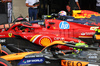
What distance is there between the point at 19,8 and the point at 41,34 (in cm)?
443

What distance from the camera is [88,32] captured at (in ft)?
21.1

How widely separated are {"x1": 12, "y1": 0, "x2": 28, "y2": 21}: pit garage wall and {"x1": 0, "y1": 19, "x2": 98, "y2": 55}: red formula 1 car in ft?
12.6

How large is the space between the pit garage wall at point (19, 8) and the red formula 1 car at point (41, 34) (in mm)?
3835

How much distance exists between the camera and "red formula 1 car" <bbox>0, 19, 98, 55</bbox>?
611 centimetres

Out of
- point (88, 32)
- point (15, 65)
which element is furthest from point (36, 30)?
point (15, 65)

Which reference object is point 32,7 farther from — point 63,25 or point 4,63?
point 4,63

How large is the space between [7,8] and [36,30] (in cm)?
485

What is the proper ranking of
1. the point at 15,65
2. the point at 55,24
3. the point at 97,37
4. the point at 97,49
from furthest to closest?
the point at 55,24
the point at 97,37
the point at 15,65
the point at 97,49

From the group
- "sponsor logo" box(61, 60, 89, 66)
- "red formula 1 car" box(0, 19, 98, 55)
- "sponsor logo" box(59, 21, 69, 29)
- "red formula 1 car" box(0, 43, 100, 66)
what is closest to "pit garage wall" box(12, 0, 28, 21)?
"red formula 1 car" box(0, 19, 98, 55)

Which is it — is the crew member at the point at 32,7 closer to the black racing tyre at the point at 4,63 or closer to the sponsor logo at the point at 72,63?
the black racing tyre at the point at 4,63

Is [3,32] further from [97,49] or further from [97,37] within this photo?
[97,49]

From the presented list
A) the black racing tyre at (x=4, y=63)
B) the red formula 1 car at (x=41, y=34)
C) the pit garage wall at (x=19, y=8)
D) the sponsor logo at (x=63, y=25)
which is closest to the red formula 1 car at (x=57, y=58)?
the black racing tyre at (x=4, y=63)

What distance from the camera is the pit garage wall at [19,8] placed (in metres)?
10.1

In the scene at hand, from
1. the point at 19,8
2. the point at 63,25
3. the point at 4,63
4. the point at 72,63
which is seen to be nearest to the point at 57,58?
the point at 72,63
